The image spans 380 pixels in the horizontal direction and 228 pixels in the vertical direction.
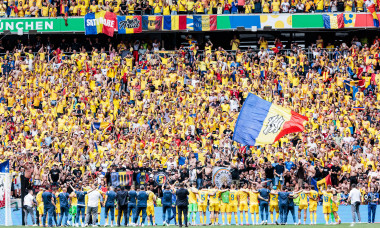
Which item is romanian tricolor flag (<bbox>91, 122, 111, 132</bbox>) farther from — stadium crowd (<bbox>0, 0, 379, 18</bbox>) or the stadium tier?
stadium crowd (<bbox>0, 0, 379, 18</bbox>)

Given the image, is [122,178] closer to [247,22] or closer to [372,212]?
[372,212]

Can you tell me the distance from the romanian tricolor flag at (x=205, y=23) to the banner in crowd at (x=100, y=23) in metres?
3.86

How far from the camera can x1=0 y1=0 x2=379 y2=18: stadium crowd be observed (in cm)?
4078

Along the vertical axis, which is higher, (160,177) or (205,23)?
(205,23)

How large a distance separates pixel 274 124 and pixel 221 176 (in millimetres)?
4598

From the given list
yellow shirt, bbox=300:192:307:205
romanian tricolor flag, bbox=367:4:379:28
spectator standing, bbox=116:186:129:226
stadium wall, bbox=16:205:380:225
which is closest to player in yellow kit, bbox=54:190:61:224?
stadium wall, bbox=16:205:380:225

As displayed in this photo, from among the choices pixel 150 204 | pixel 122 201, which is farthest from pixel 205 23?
pixel 122 201

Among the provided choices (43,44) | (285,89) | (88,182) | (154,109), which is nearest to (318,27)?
(285,89)

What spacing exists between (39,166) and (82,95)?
5.07m

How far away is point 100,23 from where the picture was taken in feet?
132

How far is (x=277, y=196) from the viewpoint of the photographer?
27.5 meters

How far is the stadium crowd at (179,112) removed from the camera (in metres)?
31.3

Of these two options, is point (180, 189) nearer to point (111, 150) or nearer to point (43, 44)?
point (111, 150)

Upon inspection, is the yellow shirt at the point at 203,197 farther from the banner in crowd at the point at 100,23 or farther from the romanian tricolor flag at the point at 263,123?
the banner in crowd at the point at 100,23
